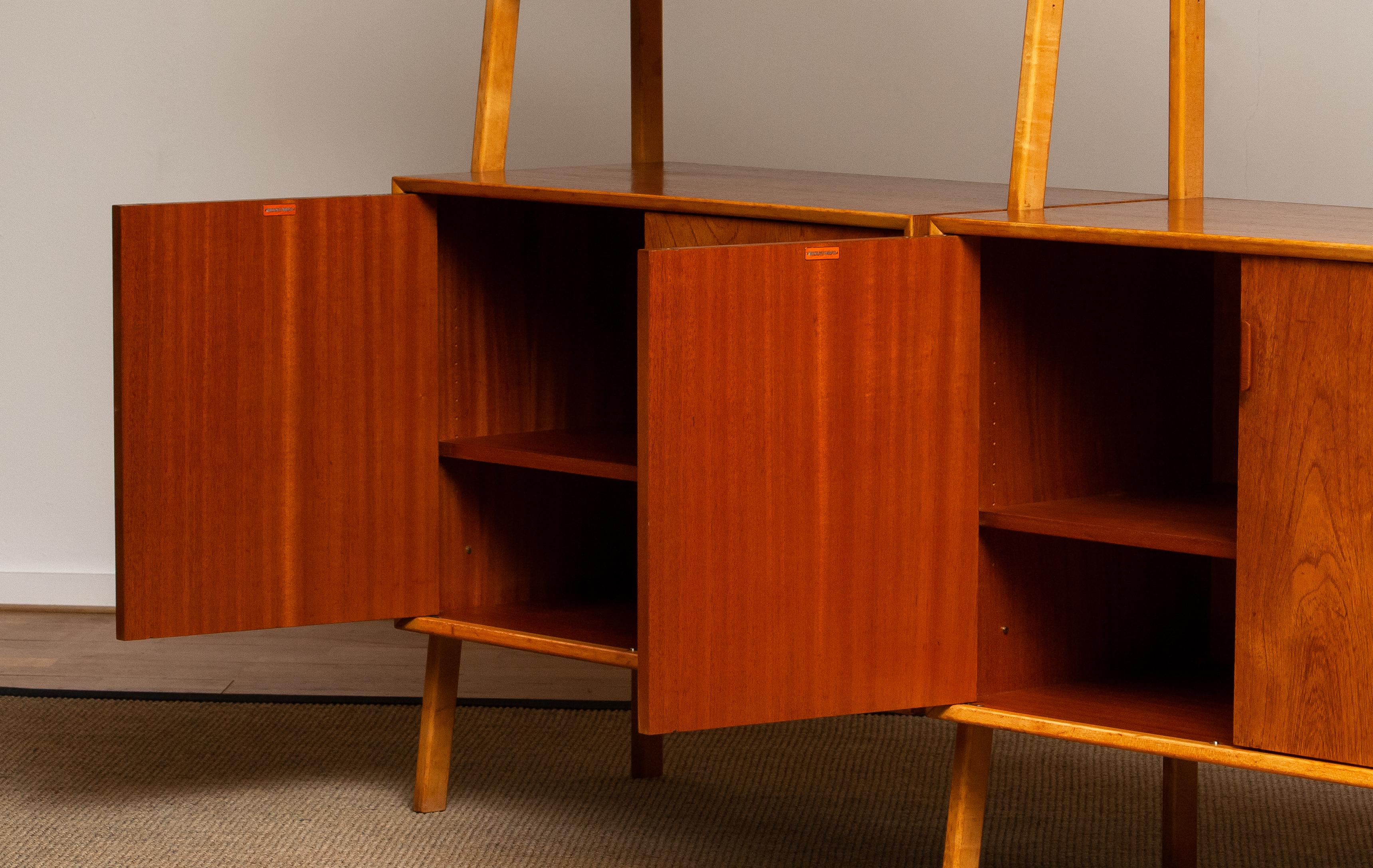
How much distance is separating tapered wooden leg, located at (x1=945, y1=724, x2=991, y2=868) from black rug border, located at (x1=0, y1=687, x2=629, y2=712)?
107 centimetres

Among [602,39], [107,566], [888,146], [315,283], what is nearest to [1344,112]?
[888,146]

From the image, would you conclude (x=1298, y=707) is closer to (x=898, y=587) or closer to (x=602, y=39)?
(x=898, y=587)

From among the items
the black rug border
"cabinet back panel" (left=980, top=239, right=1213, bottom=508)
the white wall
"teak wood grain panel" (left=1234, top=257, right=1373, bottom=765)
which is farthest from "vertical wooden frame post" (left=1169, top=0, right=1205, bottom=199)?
the black rug border

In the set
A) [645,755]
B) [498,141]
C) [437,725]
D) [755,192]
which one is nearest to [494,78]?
[498,141]

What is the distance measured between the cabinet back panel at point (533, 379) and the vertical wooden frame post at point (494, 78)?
0.09 meters

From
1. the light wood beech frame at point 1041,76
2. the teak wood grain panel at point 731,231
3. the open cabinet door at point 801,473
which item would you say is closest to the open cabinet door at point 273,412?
the teak wood grain panel at point 731,231

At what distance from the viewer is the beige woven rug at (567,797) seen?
218 centimetres

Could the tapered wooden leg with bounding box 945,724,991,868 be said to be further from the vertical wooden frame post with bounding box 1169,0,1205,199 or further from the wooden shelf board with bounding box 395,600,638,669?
the vertical wooden frame post with bounding box 1169,0,1205,199

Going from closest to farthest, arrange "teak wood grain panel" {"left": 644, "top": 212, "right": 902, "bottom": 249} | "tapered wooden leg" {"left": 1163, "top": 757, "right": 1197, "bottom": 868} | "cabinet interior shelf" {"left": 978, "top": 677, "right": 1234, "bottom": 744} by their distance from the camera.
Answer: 1. "cabinet interior shelf" {"left": 978, "top": 677, "right": 1234, "bottom": 744}
2. "teak wood grain panel" {"left": 644, "top": 212, "right": 902, "bottom": 249}
3. "tapered wooden leg" {"left": 1163, "top": 757, "right": 1197, "bottom": 868}

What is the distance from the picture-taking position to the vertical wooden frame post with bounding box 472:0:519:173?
220 cm

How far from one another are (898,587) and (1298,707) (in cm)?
36

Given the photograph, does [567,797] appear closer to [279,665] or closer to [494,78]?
[279,665]

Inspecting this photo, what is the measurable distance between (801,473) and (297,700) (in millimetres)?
1458

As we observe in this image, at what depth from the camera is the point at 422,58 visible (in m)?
3.24
